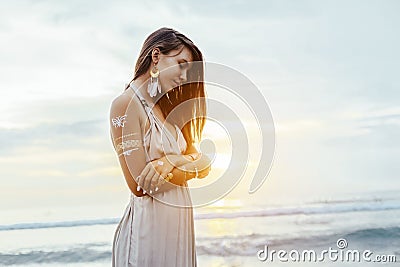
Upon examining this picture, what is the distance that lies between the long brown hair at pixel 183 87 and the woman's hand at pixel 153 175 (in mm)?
167

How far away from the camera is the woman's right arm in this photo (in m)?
1.82

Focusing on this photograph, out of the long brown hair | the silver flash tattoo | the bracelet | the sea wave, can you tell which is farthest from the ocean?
the silver flash tattoo

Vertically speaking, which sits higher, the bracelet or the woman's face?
the woman's face

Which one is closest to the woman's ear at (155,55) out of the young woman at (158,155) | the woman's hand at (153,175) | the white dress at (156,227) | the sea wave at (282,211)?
the young woman at (158,155)

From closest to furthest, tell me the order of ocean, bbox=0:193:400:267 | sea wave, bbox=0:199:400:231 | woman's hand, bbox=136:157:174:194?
woman's hand, bbox=136:157:174:194
ocean, bbox=0:193:400:267
sea wave, bbox=0:199:400:231

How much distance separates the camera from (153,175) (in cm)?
182

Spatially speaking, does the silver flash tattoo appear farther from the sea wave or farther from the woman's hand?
the sea wave

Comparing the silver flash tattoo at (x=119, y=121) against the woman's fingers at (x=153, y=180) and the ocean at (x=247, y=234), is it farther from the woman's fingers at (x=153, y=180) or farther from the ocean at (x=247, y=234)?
the ocean at (x=247, y=234)

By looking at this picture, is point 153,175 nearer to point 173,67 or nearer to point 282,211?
point 173,67

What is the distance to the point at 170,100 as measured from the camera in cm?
193

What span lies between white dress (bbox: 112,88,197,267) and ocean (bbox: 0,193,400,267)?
2.81 m

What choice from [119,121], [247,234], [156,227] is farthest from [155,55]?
[247,234]

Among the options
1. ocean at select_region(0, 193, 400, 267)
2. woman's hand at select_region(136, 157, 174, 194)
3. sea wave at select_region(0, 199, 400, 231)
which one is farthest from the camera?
sea wave at select_region(0, 199, 400, 231)

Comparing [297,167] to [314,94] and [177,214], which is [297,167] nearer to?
[314,94]
